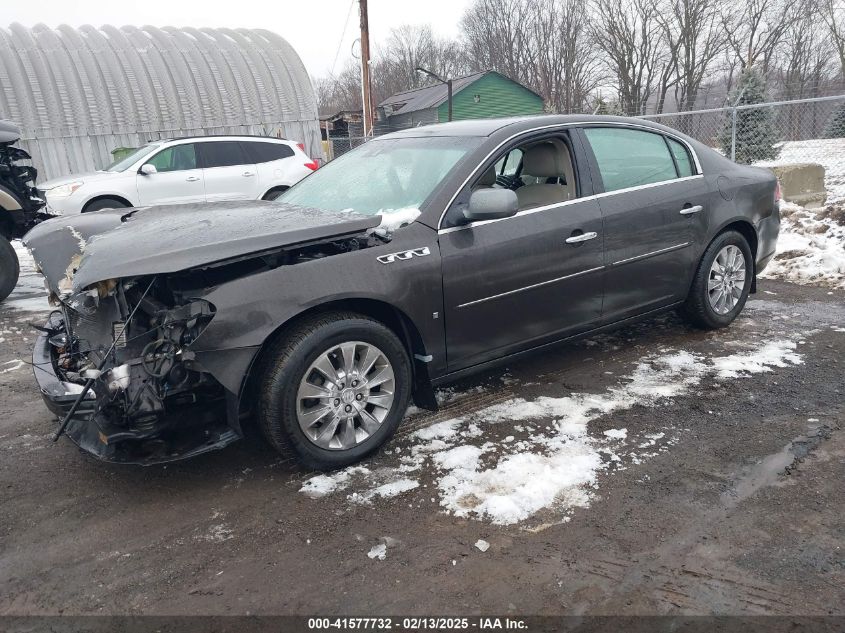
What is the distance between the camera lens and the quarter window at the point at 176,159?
985 cm

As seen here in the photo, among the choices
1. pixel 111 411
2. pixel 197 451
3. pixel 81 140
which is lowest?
pixel 197 451

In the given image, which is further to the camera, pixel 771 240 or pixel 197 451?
pixel 771 240

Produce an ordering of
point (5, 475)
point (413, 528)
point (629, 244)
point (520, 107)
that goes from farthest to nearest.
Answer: point (520, 107)
point (629, 244)
point (5, 475)
point (413, 528)

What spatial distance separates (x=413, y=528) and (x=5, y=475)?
2.18m

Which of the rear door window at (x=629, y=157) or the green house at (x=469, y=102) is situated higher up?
the green house at (x=469, y=102)

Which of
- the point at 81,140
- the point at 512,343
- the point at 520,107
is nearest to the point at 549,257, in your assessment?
the point at 512,343

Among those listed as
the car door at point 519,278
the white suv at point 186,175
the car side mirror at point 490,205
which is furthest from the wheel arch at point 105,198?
the car side mirror at point 490,205

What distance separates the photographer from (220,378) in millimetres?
2713

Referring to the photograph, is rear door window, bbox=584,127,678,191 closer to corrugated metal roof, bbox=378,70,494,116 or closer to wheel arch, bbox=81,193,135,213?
wheel arch, bbox=81,193,135,213

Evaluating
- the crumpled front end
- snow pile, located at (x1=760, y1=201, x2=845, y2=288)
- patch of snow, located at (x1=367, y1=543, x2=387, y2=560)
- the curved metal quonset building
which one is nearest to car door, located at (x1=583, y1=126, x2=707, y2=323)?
patch of snow, located at (x1=367, y1=543, x2=387, y2=560)

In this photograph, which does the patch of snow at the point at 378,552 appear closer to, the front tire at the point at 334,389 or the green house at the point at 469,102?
the front tire at the point at 334,389

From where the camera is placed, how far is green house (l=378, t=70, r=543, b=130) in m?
33.2

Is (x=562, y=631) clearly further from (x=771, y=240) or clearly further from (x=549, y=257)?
(x=771, y=240)

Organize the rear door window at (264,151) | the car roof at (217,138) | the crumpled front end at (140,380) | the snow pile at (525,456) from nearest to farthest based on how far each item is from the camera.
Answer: the crumpled front end at (140,380) < the snow pile at (525,456) < the car roof at (217,138) < the rear door window at (264,151)
